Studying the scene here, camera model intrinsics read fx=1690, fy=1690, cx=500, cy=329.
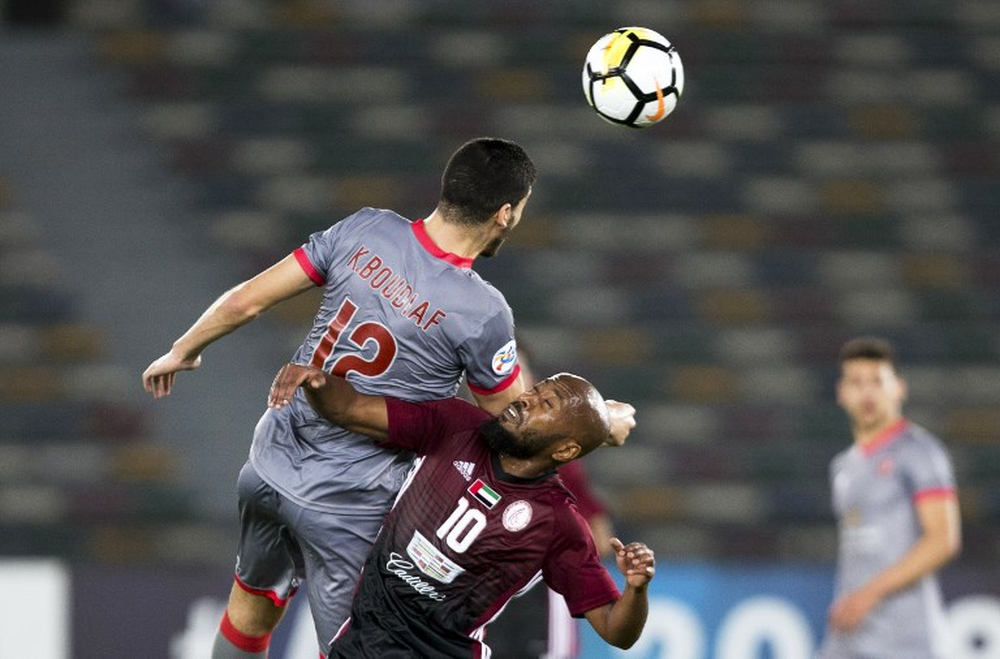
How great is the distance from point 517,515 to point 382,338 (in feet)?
1.68

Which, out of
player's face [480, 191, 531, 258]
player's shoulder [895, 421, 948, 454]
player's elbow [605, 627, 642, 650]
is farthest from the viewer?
player's shoulder [895, 421, 948, 454]

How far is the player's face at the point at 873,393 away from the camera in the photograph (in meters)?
6.02

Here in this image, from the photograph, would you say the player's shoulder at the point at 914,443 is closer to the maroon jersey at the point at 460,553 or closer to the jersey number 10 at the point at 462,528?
the maroon jersey at the point at 460,553

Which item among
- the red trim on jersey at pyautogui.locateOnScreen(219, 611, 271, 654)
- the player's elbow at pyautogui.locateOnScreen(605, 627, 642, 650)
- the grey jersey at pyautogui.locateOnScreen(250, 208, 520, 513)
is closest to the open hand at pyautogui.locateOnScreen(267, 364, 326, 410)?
the grey jersey at pyautogui.locateOnScreen(250, 208, 520, 513)

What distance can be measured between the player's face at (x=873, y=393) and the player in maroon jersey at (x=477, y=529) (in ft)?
7.90

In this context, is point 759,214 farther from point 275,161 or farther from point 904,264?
point 275,161

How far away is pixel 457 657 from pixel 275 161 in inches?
199

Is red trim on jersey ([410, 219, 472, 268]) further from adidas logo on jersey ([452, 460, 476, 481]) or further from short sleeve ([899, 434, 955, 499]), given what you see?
short sleeve ([899, 434, 955, 499])

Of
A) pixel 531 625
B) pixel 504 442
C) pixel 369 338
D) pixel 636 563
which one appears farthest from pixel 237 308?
pixel 531 625

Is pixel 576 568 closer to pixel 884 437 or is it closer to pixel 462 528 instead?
pixel 462 528

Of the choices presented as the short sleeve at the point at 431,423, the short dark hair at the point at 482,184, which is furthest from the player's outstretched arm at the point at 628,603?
the short dark hair at the point at 482,184

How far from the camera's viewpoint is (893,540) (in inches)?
231

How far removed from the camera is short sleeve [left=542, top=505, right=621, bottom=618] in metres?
3.79

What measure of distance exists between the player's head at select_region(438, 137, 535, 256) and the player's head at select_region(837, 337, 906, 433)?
8.17 feet
